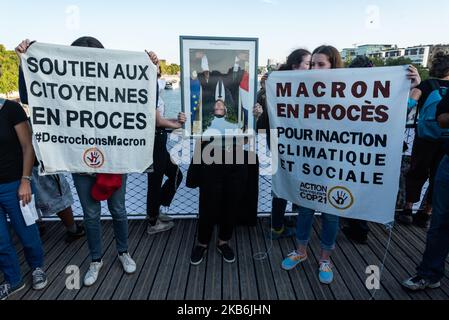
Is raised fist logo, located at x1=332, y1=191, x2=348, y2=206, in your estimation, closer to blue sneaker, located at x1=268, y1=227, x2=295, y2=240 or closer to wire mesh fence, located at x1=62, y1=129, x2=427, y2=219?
blue sneaker, located at x1=268, y1=227, x2=295, y2=240

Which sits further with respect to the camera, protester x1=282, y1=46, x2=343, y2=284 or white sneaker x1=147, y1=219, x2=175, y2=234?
white sneaker x1=147, y1=219, x2=175, y2=234

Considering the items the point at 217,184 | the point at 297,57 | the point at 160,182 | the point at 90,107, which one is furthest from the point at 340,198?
the point at 90,107

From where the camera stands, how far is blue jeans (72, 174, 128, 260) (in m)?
2.27

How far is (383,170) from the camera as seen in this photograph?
210 cm

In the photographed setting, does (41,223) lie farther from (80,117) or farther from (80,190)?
(80,117)

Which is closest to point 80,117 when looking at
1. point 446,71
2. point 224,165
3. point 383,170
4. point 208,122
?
point 208,122

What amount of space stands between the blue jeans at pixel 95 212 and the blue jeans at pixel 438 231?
2.46 metres

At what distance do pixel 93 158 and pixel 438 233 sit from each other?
2741 millimetres

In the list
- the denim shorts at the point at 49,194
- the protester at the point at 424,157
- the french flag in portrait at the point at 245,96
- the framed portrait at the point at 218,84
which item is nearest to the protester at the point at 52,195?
the denim shorts at the point at 49,194

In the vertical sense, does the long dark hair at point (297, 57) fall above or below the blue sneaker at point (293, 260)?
above

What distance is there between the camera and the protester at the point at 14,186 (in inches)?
79.0

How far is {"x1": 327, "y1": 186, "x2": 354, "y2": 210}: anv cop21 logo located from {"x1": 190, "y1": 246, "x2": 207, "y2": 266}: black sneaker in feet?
4.22

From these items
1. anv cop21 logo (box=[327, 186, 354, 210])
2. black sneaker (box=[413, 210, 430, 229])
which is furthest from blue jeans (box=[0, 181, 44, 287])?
black sneaker (box=[413, 210, 430, 229])

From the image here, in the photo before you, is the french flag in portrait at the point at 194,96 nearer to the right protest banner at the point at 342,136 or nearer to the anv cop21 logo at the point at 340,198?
the right protest banner at the point at 342,136
